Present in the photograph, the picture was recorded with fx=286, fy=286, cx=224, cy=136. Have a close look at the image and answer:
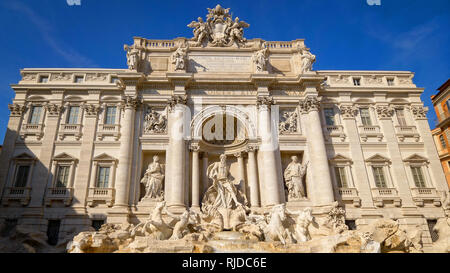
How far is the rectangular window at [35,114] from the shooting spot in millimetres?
21812

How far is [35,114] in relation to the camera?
72.4ft

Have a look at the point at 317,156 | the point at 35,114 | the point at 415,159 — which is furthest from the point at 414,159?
the point at 35,114

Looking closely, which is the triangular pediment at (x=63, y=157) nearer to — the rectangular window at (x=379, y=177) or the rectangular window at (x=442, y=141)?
the rectangular window at (x=379, y=177)

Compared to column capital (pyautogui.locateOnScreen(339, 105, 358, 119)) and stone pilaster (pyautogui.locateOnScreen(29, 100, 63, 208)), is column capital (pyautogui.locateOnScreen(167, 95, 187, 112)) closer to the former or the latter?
stone pilaster (pyautogui.locateOnScreen(29, 100, 63, 208))

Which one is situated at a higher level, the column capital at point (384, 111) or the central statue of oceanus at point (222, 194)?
the column capital at point (384, 111)

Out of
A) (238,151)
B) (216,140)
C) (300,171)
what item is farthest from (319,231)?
(216,140)

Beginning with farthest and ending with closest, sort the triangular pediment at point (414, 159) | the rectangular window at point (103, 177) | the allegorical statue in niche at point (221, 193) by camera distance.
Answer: the triangular pediment at point (414, 159)
the rectangular window at point (103, 177)
the allegorical statue in niche at point (221, 193)

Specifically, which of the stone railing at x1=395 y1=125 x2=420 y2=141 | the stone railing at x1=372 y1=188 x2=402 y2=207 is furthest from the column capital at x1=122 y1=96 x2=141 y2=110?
the stone railing at x1=395 y1=125 x2=420 y2=141

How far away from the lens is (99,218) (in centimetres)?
1872

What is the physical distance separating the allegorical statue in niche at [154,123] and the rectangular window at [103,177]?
3.98 m

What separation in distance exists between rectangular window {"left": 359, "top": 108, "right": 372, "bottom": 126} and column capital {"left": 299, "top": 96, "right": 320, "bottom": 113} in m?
4.34

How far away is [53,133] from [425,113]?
96.3 feet

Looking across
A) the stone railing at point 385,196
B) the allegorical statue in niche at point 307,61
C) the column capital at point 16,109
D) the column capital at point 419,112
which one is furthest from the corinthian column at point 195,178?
the column capital at point 419,112

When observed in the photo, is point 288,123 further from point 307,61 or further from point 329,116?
point 307,61
